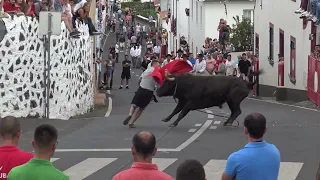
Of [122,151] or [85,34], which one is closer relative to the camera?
[122,151]

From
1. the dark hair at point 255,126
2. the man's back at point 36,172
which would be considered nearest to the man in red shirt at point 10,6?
the dark hair at point 255,126

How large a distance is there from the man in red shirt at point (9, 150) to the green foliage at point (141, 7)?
3631 inches

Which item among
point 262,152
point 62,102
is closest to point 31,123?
point 62,102

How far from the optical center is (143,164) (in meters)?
6.34

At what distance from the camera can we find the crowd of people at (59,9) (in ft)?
73.6

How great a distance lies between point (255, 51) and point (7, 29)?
80.9 feet

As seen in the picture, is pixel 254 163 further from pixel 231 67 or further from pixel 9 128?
pixel 231 67

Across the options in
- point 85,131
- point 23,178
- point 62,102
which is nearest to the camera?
point 23,178

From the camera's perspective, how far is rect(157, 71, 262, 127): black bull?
20.0m

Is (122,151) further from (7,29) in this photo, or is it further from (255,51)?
(255,51)

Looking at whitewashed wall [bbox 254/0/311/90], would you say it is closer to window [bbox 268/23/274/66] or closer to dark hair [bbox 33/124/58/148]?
window [bbox 268/23/274/66]

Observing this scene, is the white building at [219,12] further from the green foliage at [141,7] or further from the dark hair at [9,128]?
the green foliage at [141,7]

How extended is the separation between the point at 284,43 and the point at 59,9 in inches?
602

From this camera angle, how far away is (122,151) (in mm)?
16125
